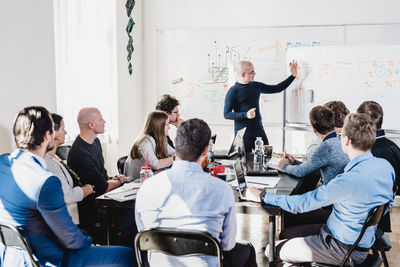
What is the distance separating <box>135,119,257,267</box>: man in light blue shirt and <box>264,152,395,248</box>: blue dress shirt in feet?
1.46

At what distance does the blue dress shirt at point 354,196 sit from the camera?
1837 millimetres

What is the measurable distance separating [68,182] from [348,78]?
3361mm

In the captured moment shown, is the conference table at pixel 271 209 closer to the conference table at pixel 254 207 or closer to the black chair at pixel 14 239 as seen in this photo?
the conference table at pixel 254 207

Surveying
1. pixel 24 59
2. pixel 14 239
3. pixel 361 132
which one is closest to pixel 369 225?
pixel 361 132

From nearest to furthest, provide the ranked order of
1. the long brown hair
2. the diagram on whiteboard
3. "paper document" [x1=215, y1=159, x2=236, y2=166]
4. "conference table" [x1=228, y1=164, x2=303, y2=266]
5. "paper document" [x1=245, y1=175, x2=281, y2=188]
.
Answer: "conference table" [x1=228, y1=164, x2=303, y2=266]
"paper document" [x1=245, y1=175, x2=281, y2=188]
the long brown hair
"paper document" [x1=215, y1=159, x2=236, y2=166]
the diagram on whiteboard

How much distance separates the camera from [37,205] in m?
1.63

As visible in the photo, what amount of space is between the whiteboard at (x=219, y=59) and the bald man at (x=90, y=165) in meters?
2.53

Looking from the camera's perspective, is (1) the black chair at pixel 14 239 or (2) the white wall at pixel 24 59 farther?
(2) the white wall at pixel 24 59

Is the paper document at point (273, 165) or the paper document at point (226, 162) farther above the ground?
the paper document at point (273, 165)

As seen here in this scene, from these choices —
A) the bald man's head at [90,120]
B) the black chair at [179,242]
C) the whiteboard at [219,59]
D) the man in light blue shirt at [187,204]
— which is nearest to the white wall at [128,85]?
the whiteboard at [219,59]

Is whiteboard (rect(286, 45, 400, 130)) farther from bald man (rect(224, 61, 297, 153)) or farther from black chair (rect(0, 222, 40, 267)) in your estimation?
black chair (rect(0, 222, 40, 267))

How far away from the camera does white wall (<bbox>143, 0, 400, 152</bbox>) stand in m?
4.64

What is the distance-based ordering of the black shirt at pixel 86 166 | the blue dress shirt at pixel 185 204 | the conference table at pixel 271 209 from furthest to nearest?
1. the black shirt at pixel 86 166
2. the conference table at pixel 271 209
3. the blue dress shirt at pixel 185 204

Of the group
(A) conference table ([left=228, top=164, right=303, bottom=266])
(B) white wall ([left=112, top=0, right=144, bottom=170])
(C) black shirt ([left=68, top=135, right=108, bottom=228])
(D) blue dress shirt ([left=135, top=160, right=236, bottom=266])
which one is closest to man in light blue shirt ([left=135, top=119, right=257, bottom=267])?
(D) blue dress shirt ([left=135, top=160, right=236, bottom=266])
